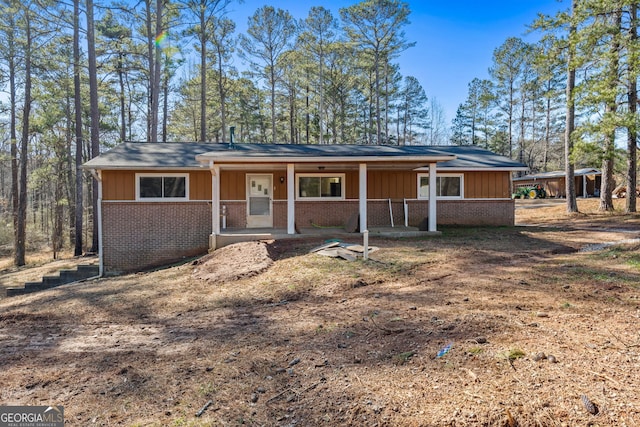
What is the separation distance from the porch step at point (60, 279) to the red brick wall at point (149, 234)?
63cm

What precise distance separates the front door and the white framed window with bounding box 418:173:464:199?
531cm

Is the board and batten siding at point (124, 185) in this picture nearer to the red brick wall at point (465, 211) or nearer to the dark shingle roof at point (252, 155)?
the dark shingle roof at point (252, 155)

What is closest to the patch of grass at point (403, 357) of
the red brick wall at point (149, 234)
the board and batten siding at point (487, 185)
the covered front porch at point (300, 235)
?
the covered front porch at point (300, 235)

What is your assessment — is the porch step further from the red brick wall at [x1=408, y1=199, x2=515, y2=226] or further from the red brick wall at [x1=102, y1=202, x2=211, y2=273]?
the red brick wall at [x1=408, y1=199, x2=515, y2=226]

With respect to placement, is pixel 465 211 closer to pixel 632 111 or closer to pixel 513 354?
pixel 632 111

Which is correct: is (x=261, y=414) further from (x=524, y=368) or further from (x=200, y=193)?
(x=200, y=193)

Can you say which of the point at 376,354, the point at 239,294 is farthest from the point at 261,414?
the point at 239,294

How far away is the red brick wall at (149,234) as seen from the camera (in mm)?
11023

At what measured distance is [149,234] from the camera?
11.1 m

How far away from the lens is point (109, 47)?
18188 mm

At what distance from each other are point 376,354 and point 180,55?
2066 cm

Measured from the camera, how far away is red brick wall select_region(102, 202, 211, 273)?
11.0 m

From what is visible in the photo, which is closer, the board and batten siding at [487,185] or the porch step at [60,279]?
the porch step at [60,279]

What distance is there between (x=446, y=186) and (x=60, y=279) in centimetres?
1280
